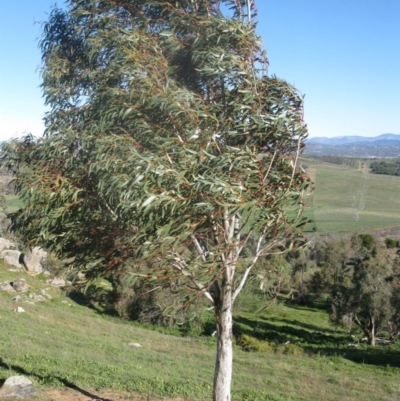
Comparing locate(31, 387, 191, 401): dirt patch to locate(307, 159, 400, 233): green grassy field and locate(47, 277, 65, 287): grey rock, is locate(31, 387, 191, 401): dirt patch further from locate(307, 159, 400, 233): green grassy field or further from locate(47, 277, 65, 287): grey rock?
locate(307, 159, 400, 233): green grassy field

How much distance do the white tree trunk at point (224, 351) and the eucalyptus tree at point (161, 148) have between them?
2 centimetres

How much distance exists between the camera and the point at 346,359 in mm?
26547

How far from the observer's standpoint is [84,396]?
1014 cm

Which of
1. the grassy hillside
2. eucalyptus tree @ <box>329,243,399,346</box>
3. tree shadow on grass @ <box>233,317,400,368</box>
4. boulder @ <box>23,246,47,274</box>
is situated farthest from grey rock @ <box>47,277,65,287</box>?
eucalyptus tree @ <box>329,243,399,346</box>

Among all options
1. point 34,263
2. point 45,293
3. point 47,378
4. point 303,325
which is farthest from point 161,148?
point 303,325

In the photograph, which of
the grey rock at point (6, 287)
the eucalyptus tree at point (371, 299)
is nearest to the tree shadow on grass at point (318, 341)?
the eucalyptus tree at point (371, 299)

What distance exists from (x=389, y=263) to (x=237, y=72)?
99.7 feet

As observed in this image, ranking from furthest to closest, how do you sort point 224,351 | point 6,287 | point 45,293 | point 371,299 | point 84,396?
point 371,299 → point 45,293 → point 6,287 → point 84,396 → point 224,351

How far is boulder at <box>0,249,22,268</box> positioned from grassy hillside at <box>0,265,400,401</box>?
935 millimetres

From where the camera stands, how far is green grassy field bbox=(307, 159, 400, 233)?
7441 centimetres

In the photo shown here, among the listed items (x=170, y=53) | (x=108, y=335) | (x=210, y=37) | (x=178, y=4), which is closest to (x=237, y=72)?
(x=210, y=37)

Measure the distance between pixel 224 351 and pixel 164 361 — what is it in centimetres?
1070

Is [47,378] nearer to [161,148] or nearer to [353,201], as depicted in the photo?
[161,148]

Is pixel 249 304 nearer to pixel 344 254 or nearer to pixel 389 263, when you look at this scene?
pixel 389 263
